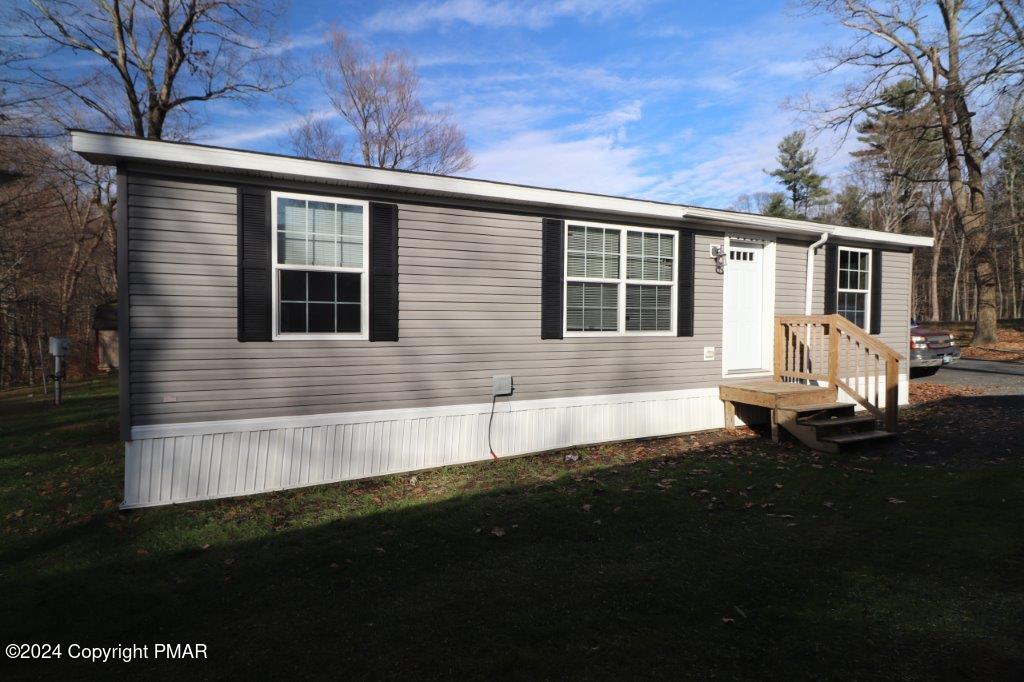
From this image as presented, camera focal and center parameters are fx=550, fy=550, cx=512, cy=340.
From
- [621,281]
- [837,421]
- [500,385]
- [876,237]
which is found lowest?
[837,421]

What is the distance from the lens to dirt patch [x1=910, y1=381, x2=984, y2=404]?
9.82 meters

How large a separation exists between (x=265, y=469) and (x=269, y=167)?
9.56ft

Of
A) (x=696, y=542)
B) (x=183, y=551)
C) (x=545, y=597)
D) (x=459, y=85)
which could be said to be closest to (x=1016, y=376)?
(x=696, y=542)

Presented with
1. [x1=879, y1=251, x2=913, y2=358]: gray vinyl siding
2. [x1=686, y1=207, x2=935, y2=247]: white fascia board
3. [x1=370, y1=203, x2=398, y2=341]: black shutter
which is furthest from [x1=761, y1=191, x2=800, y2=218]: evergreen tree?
[x1=370, y1=203, x2=398, y2=341]: black shutter

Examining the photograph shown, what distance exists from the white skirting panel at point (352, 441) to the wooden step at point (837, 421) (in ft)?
5.37

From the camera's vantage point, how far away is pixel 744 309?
8.35 m

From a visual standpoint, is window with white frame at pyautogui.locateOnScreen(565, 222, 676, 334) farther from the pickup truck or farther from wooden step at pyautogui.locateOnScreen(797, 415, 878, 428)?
the pickup truck

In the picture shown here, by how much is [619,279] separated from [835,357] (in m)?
3.08

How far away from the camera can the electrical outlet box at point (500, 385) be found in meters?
6.50

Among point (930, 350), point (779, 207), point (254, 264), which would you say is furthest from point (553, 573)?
point (779, 207)

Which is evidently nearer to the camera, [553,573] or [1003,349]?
[553,573]

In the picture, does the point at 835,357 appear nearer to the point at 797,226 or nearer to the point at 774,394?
the point at 774,394

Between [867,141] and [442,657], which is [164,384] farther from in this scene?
[867,141]

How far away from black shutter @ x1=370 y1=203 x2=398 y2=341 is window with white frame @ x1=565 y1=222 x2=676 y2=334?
2.22 m
